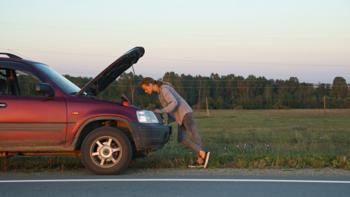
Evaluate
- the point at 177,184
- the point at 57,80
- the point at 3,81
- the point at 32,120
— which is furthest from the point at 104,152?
the point at 3,81

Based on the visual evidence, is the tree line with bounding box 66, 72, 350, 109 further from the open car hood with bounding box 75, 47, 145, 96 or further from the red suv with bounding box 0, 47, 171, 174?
the red suv with bounding box 0, 47, 171, 174

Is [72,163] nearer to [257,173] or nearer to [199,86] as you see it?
[257,173]

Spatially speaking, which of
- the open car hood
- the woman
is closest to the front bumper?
the woman

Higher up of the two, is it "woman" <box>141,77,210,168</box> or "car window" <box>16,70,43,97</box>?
"car window" <box>16,70,43,97</box>

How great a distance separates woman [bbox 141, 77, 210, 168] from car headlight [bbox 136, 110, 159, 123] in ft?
1.13

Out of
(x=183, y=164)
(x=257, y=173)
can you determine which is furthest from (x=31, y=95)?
(x=257, y=173)

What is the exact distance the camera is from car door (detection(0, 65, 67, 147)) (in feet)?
22.3

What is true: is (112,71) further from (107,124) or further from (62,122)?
(62,122)

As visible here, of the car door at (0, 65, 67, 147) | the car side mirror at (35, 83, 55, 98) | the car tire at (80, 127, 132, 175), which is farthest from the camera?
the car tire at (80, 127, 132, 175)

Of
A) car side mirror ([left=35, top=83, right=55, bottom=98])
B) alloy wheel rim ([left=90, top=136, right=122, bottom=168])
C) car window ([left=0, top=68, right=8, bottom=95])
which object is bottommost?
alloy wheel rim ([left=90, top=136, right=122, bottom=168])

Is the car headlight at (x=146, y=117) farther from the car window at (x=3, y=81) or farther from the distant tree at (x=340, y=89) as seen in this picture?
the distant tree at (x=340, y=89)

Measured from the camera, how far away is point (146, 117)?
23.7ft

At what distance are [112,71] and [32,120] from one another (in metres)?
1.64

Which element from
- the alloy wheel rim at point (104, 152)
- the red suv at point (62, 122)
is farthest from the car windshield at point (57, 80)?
the alloy wheel rim at point (104, 152)
